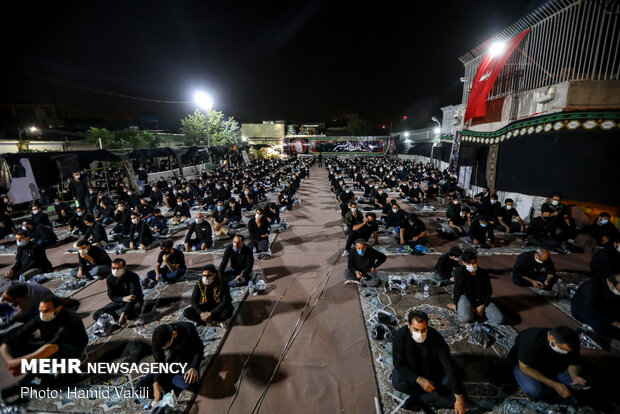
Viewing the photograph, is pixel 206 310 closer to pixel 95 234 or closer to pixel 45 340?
pixel 45 340

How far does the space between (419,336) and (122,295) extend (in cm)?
512

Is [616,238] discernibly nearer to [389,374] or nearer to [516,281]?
[516,281]

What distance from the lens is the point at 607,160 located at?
6930 mm

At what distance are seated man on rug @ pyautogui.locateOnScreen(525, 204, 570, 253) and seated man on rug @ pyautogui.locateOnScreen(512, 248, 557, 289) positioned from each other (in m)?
2.95

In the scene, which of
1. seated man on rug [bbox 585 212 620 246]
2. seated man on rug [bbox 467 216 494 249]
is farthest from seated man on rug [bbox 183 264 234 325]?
seated man on rug [bbox 585 212 620 246]

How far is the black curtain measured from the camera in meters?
6.97

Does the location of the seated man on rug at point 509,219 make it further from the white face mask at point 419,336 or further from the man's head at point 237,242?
the man's head at point 237,242

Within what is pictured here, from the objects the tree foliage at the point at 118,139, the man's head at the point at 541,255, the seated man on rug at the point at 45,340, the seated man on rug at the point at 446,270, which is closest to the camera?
the seated man on rug at the point at 45,340

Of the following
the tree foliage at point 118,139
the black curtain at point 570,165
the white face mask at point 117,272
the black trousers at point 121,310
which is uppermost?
the tree foliage at point 118,139

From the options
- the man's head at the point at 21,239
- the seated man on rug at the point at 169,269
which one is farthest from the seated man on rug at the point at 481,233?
the man's head at the point at 21,239

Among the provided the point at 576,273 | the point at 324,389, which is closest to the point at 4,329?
the point at 324,389

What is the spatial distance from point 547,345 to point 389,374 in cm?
189

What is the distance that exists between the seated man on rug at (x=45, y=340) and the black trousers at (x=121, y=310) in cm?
102

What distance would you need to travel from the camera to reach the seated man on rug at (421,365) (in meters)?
3.19
